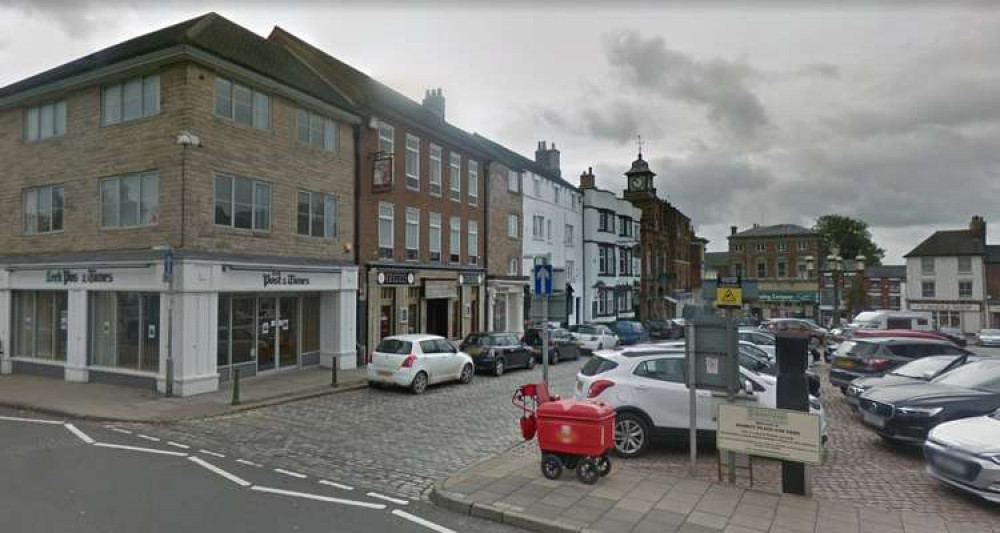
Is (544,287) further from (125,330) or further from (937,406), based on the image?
(125,330)

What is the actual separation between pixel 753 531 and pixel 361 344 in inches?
646

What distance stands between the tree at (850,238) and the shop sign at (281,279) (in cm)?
8467

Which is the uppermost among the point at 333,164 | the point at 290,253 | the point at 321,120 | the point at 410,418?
the point at 321,120

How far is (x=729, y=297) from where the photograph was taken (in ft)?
34.6

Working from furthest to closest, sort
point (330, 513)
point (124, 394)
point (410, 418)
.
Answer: point (124, 394), point (410, 418), point (330, 513)

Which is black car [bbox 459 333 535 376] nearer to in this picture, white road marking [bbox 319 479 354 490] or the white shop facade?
the white shop facade

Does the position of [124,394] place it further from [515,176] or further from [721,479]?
[515,176]

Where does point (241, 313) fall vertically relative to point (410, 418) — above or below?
above

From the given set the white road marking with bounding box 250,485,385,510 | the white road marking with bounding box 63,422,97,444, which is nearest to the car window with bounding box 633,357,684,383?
the white road marking with bounding box 250,485,385,510

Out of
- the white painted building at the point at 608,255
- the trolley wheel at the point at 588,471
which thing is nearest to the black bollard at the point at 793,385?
the trolley wheel at the point at 588,471

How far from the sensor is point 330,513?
6.65 metres

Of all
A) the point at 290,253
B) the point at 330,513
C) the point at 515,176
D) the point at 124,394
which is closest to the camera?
the point at 330,513

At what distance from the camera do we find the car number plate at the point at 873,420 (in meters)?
9.40

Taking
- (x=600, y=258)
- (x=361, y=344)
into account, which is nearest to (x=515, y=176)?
(x=600, y=258)
